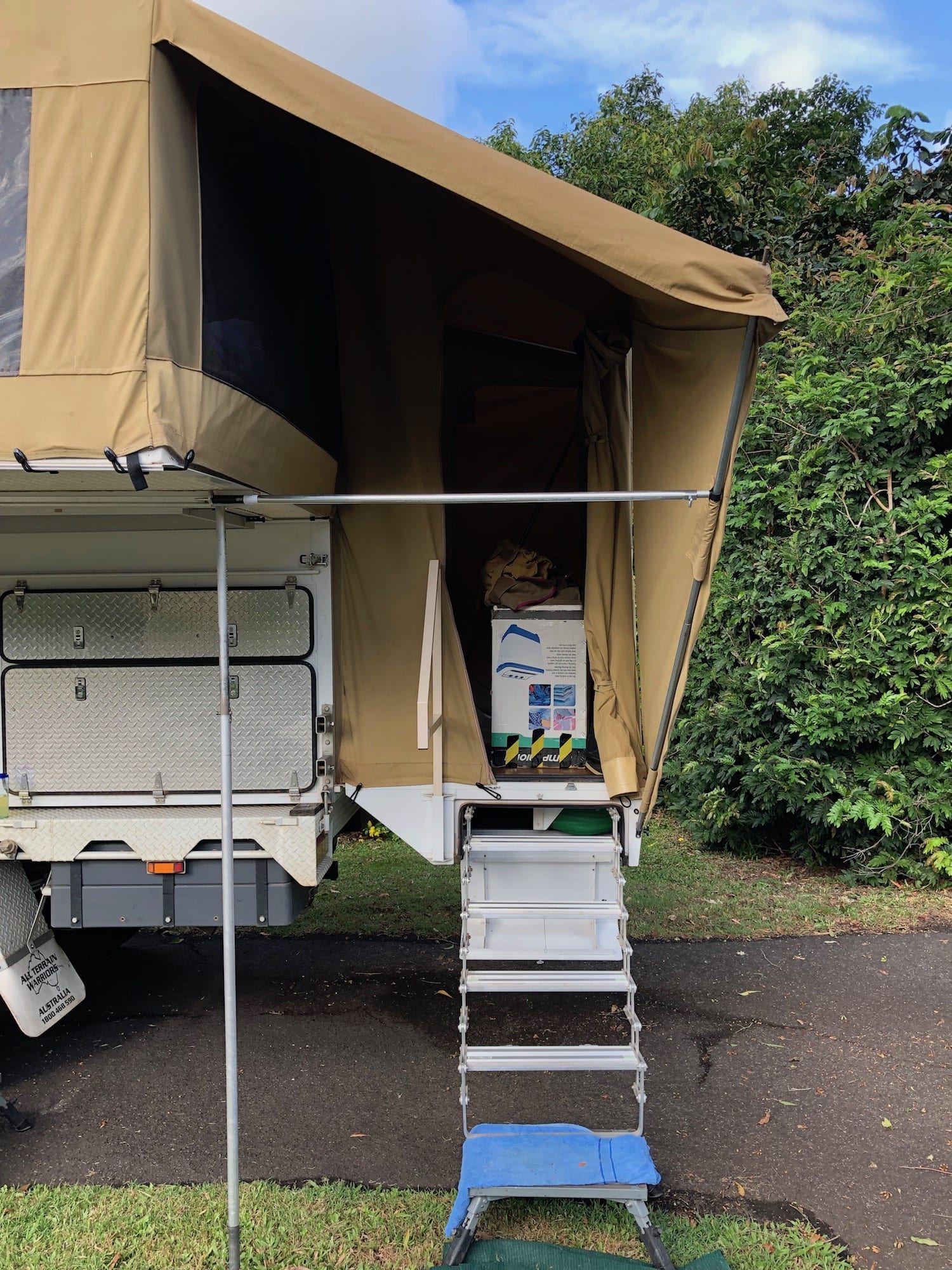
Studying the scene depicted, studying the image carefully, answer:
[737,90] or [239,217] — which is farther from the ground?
[737,90]

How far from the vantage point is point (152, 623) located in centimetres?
371

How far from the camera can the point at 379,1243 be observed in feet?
9.36

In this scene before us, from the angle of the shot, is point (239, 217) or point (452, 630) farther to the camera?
point (452, 630)

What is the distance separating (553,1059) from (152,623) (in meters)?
2.35

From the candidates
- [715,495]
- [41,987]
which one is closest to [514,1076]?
[41,987]

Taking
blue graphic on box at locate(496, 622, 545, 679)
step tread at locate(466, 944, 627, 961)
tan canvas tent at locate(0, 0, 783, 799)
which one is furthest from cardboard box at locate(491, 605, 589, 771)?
step tread at locate(466, 944, 627, 961)

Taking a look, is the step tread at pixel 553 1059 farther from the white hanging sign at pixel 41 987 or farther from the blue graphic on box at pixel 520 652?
the white hanging sign at pixel 41 987

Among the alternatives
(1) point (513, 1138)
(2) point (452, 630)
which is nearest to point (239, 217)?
(2) point (452, 630)

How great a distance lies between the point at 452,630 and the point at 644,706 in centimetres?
89

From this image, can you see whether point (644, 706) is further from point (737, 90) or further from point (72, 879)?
point (737, 90)

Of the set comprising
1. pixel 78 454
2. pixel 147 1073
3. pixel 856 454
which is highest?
pixel 856 454

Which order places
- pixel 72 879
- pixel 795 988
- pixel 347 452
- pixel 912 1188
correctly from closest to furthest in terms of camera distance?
pixel 912 1188, pixel 72 879, pixel 347 452, pixel 795 988

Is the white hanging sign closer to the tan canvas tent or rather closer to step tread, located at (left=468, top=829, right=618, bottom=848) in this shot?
the tan canvas tent

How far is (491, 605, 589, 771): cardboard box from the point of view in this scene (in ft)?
12.8
